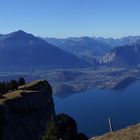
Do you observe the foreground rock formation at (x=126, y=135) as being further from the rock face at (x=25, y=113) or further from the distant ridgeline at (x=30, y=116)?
the rock face at (x=25, y=113)

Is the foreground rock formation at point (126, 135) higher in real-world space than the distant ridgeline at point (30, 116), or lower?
higher

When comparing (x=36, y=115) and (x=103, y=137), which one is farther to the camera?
(x=36, y=115)

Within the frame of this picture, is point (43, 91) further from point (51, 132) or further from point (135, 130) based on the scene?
point (135, 130)

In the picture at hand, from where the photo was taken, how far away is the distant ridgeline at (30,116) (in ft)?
205

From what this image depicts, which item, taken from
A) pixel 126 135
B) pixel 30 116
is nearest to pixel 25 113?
pixel 30 116

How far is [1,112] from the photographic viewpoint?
209ft

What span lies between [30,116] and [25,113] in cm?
130

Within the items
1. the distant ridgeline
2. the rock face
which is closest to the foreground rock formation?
the distant ridgeline

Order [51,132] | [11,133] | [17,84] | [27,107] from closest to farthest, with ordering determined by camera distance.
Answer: [51,132] < [11,133] < [27,107] < [17,84]

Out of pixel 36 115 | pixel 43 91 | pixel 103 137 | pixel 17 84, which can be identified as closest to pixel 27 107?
pixel 36 115

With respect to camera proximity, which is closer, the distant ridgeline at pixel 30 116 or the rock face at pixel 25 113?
the distant ridgeline at pixel 30 116

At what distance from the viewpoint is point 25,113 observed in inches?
2771

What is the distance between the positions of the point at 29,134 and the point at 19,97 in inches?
245

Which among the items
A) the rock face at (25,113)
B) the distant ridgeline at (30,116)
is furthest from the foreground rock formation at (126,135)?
the rock face at (25,113)
